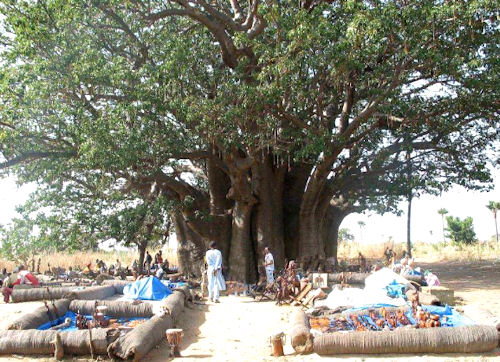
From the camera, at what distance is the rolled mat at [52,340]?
6.29 meters

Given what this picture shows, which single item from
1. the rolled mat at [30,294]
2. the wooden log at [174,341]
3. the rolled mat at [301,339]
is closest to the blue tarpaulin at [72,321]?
the wooden log at [174,341]

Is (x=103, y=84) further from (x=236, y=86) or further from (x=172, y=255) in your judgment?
(x=172, y=255)

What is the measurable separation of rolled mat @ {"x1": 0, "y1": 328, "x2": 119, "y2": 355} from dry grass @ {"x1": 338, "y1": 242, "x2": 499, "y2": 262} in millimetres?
20013

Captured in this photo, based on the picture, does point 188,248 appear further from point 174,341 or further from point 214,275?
point 174,341

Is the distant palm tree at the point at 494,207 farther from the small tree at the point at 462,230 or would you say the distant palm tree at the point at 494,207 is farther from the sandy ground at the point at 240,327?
the sandy ground at the point at 240,327

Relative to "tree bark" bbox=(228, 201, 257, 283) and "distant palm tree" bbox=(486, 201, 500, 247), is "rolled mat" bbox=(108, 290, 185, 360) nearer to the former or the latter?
"tree bark" bbox=(228, 201, 257, 283)

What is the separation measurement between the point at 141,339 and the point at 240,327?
2.57 m

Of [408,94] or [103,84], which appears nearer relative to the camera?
[103,84]

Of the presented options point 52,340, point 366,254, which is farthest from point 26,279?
point 366,254

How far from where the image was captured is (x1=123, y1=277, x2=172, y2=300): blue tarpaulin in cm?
1068

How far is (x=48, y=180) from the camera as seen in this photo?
13.1 meters

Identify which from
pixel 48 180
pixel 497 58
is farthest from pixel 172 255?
pixel 497 58

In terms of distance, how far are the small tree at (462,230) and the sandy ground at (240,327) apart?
882 inches

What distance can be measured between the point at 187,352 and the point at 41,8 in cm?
887
